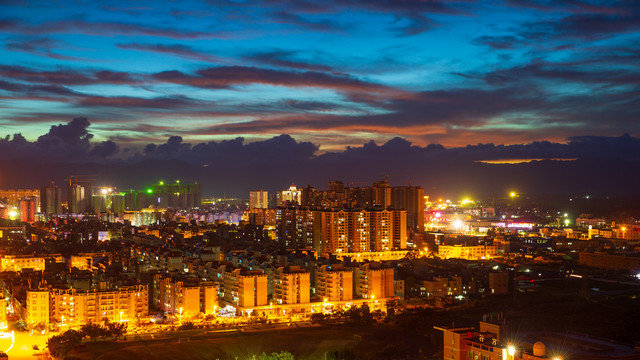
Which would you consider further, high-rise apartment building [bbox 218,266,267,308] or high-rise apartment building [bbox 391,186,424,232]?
high-rise apartment building [bbox 391,186,424,232]

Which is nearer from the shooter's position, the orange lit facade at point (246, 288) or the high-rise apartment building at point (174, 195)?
the orange lit facade at point (246, 288)

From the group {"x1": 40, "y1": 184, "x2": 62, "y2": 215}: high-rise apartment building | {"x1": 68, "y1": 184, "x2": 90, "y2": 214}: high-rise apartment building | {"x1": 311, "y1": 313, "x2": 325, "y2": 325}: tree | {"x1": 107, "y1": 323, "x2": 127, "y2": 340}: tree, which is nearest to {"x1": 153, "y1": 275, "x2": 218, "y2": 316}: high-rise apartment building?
{"x1": 107, "y1": 323, "x2": 127, "y2": 340}: tree

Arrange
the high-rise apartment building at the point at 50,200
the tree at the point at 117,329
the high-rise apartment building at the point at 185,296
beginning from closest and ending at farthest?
the tree at the point at 117,329
the high-rise apartment building at the point at 185,296
the high-rise apartment building at the point at 50,200

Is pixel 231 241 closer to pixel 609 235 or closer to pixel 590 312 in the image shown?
pixel 590 312

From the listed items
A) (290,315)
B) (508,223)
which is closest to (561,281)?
(290,315)

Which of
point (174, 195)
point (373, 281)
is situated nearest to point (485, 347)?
point (373, 281)

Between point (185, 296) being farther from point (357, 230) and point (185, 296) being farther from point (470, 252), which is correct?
point (470, 252)

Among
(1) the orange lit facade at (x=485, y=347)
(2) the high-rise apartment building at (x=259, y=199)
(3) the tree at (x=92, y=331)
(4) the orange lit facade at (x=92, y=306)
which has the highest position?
(2) the high-rise apartment building at (x=259, y=199)

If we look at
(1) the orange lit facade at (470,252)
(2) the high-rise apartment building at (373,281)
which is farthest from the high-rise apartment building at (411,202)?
(2) the high-rise apartment building at (373,281)

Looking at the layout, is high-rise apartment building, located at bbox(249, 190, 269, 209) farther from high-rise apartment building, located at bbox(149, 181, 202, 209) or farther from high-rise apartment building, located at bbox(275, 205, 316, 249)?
high-rise apartment building, located at bbox(275, 205, 316, 249)

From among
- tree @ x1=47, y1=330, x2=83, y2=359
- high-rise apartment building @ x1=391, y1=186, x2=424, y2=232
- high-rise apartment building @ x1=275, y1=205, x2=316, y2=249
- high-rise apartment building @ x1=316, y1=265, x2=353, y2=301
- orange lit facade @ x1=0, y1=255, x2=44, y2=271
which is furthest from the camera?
high-rise apartment building @ x1=391, y1=186, x2=424, y2=232

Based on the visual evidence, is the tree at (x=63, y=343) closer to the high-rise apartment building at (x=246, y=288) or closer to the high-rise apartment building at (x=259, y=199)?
the high-rise apartment building at (x=246, y=288)
